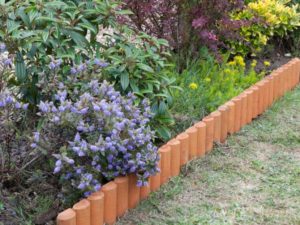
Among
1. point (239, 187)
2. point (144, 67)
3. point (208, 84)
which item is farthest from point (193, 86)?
point (239, 187)

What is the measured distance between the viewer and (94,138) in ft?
10.5

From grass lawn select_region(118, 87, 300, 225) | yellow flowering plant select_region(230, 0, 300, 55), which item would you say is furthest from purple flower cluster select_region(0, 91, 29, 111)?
yellow flowering plant select_region(230, 0, 300, 55)

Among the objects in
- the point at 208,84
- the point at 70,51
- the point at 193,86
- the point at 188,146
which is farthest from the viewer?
the point at 208,84

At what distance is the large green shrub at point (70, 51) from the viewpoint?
11.7 feet

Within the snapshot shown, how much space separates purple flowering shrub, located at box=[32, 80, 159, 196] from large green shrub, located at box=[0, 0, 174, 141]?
30 centimetres

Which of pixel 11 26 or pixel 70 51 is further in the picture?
pixel 70 51

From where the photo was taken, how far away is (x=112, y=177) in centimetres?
339

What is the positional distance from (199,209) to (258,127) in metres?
1.64

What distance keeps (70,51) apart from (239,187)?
1.45 meters

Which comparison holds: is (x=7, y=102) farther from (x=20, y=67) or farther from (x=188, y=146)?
(x=188, y=146)

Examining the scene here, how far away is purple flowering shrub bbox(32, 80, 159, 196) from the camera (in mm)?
3123

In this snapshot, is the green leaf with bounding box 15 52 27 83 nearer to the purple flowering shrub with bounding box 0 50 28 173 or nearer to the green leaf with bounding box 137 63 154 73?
the purple flowering shrub with bounding box 0 50 28 173

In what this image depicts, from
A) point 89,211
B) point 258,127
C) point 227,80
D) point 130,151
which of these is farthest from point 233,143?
point 89,211

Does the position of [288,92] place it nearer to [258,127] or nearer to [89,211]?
[258,127]
